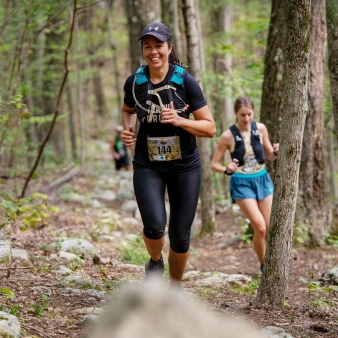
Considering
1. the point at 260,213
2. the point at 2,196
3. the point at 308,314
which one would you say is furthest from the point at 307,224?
the point at 2,196

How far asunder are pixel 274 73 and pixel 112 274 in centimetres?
436

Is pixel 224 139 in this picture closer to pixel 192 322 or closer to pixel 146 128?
pixel 146 128

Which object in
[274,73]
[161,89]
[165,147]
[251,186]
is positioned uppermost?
[274,73]

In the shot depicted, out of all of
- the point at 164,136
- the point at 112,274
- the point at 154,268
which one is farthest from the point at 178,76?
the point at 112,274

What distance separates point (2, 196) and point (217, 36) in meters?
12.1

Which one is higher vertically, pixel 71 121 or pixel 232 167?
pixel 71 121

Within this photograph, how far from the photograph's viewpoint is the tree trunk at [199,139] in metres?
9.15

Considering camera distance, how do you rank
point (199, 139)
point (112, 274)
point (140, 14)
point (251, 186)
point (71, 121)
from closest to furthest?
point (112, 274) → point (251, 186) → point (199, 139) → point (140, 14) → point (71, 121)

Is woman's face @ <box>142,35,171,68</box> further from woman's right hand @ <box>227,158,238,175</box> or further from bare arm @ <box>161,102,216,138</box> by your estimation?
woman's right hand @ <box>227,158,238,175</box>

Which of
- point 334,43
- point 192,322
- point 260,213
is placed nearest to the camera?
point 192,322

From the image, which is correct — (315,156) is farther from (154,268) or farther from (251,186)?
(154,268)

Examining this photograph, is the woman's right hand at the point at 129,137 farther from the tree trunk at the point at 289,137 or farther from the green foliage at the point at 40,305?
the green foliage at the point at 40,305

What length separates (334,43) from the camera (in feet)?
14.8

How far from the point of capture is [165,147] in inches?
181
